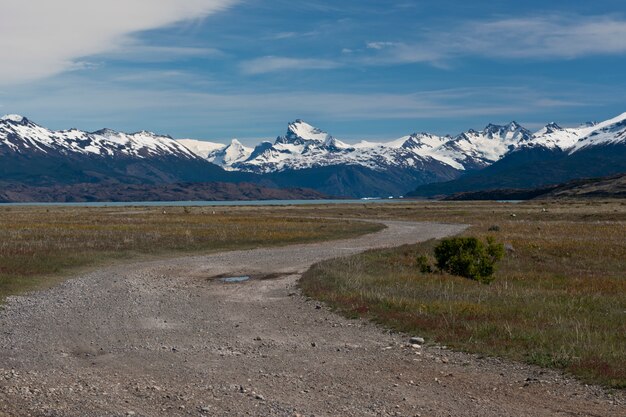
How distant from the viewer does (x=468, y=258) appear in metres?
35.6

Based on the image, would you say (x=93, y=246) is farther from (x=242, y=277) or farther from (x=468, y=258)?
(x=468, y=258)

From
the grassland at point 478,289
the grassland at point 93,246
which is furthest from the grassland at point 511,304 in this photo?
the grassland at point 93,246

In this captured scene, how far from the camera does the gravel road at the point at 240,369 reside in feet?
43.3

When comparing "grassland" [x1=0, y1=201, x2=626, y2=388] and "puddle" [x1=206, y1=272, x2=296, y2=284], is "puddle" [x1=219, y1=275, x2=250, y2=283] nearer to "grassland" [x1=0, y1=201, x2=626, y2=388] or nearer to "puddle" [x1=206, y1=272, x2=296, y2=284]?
"puddle" [x1=206, y1=272, x2=296, y2=284]

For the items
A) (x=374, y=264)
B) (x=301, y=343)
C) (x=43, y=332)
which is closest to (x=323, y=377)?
(x=301, y=343)

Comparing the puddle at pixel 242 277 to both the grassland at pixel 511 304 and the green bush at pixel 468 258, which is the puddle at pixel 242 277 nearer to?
the grassland at pixel 511 304

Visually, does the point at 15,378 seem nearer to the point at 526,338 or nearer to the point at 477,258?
the point at 526,338

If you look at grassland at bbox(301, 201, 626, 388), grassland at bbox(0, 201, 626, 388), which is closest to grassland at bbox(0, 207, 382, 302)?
grassland at bbox(0, 201, 626, 388)

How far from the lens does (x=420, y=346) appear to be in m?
18.5

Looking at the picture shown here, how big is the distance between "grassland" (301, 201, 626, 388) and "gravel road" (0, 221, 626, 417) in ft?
3.23

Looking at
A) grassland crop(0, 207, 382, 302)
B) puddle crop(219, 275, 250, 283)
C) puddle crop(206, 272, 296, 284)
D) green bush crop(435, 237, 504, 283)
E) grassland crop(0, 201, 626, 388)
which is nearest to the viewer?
grassland crop(0, 201, 626, 388)

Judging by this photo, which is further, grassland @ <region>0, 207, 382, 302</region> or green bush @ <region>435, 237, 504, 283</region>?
grassland @ <region>0, 207, 382, 302</region>

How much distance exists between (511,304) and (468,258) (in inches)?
425

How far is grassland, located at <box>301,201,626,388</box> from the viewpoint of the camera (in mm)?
17297
